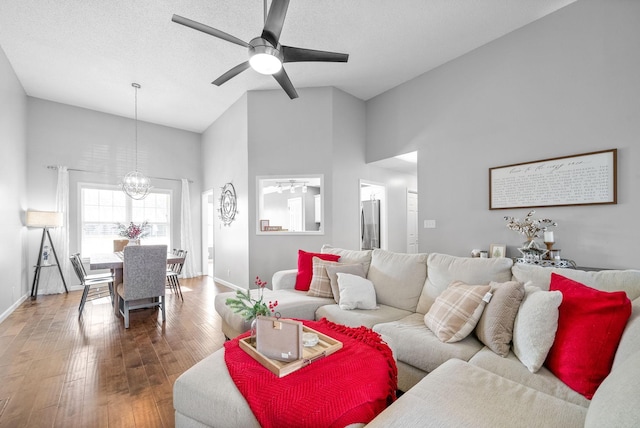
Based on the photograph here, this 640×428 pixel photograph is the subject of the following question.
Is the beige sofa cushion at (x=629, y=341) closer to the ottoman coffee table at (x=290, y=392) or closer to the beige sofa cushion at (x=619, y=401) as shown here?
the beige sofa cushion at (x=619, y=401)

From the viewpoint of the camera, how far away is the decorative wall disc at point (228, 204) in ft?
17.3

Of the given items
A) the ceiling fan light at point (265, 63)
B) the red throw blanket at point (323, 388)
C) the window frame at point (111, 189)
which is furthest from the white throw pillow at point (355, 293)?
the window frame at point (111, 189)

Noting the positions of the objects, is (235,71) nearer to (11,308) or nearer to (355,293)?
(355,293)

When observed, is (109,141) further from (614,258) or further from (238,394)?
(614,258)

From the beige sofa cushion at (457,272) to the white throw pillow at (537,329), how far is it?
0.47 m

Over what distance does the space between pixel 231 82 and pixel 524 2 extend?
383 cm

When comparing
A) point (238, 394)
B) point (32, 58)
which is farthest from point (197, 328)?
point (32, 58)

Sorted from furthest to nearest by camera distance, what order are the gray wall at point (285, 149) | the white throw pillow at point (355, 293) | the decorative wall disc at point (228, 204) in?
1. the decorative wall disc at point (228, 204)
2. the gray wall at point (285, 149)
3. the white throw pillow at point (355, 293)

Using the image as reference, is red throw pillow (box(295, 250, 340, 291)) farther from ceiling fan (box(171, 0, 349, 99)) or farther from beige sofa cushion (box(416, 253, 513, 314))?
ceiling fan (box(171, 0, 349, 99))

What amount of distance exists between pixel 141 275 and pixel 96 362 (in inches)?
41.9

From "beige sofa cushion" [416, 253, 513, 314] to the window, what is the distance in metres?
5.79

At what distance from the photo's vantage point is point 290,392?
1.22 m

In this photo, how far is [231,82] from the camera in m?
4.52

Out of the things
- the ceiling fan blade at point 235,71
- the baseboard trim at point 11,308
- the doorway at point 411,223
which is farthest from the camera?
the doorway at point 411,223
